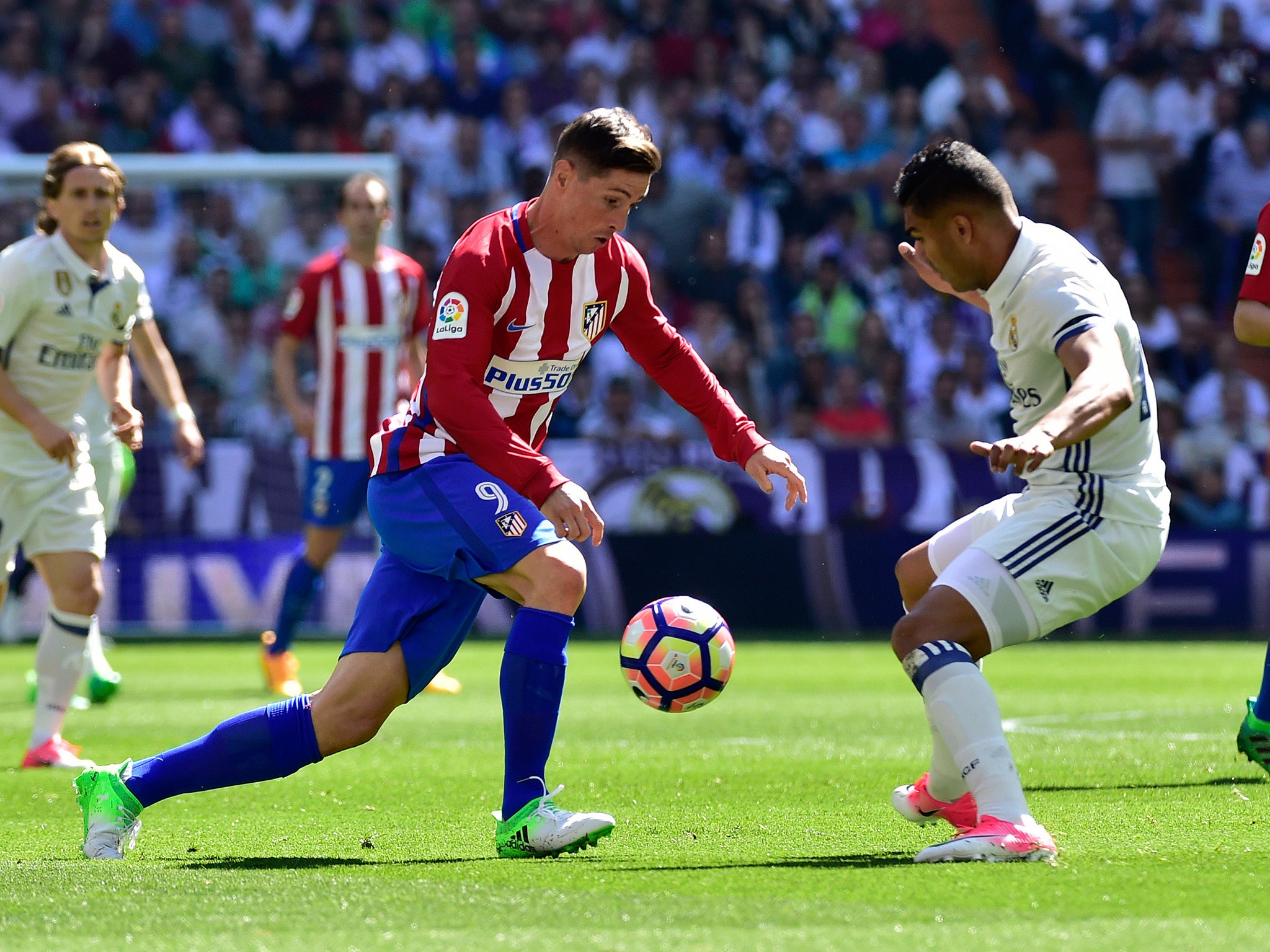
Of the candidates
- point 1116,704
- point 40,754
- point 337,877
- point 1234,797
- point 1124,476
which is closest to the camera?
point 337,877

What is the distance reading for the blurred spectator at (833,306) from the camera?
54.3 ft

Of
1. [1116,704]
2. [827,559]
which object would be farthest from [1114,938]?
[827,559]

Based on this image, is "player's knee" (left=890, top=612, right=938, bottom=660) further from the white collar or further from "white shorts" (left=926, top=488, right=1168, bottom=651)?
the white collar

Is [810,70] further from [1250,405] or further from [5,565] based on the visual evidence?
[5,565]

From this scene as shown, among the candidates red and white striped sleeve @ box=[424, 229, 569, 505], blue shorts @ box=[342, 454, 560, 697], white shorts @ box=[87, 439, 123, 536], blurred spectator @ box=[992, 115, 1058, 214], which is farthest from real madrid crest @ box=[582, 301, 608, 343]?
blurred spectator @ box=[992, 115, 1058, 214]

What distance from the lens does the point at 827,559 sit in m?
14.1

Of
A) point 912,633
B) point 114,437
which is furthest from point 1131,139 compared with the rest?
point 912,633

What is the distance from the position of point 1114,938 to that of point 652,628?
6.38 feet

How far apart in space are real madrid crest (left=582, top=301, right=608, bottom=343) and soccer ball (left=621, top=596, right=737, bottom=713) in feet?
2.59

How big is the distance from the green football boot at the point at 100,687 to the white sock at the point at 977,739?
6.10 metres

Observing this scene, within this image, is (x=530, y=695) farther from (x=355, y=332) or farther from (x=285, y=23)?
(x=285, y=23)

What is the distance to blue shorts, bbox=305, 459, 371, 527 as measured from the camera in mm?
9898

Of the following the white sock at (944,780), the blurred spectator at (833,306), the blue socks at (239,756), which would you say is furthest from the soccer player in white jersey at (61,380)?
the blurred spectator at (833,306)

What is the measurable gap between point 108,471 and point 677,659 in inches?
216
